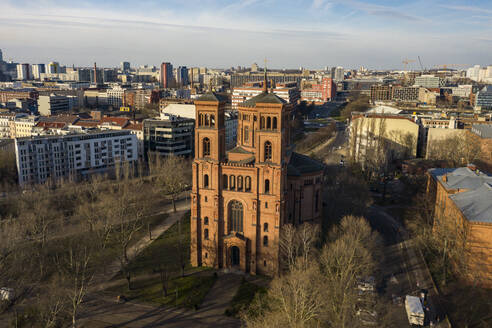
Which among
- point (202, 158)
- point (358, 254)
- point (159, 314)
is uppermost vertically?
point (202, 158)

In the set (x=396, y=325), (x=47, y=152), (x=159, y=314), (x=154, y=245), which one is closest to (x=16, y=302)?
(x=159, y=314)

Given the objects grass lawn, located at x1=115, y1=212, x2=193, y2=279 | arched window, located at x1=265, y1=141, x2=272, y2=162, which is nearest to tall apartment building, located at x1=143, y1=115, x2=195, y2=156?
grass lawn, located at x1=115, y1=212, x2=193, y2=279

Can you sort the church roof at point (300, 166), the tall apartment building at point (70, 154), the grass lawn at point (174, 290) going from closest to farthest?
the grass lawn at point (174, 290) < the church roof at point (300, 166) < the tall apartment building at point (70, 154)

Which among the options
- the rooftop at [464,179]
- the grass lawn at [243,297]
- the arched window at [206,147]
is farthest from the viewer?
the rooftop at [464,179]

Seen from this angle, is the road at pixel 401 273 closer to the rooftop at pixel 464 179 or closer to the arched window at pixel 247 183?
the rooftop at pixel 464 179

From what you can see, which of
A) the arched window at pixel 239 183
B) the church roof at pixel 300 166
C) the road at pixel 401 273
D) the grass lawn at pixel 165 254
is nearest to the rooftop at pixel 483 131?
the road at pixel 401 273

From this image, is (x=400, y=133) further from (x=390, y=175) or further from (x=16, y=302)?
(x=16, y=302)
